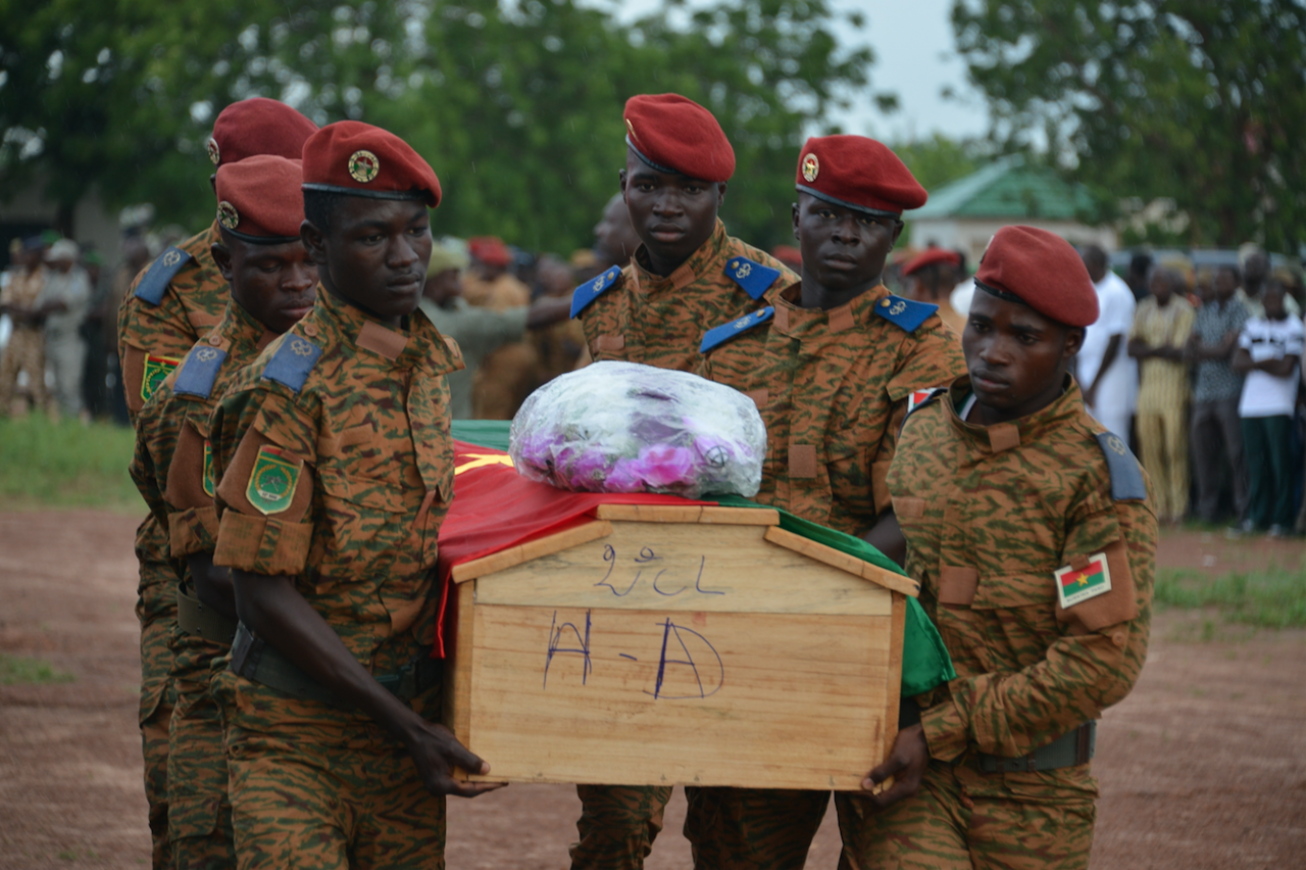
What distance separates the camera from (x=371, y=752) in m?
3.26

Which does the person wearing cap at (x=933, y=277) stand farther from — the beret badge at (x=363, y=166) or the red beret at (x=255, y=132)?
the beret badge at (x=363, y=166)

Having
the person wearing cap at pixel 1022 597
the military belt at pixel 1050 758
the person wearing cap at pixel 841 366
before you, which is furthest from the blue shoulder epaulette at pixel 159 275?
the military belt at pixel 1050 758

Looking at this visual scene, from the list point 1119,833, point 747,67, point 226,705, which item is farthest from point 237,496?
point 747,67

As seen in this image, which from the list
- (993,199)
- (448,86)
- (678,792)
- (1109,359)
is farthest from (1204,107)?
(993,199)

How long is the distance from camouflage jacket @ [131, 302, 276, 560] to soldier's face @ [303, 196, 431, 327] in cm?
53

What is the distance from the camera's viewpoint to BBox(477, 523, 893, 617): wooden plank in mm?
2957

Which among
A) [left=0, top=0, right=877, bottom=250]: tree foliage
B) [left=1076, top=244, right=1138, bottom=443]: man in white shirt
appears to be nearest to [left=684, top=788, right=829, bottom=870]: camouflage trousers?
[left=1076, top=244, right=1138, bottom=443]: man in white shirt

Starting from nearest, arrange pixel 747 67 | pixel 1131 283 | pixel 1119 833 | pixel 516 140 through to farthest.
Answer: pixel 1119 833, pixel 1131 283, pixel 516 140, pixel 747 67

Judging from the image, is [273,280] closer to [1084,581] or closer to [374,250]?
[374,250]

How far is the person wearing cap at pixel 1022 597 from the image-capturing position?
126 inches

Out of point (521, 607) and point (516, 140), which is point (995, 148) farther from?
point (521, 607)

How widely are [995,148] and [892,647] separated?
88.0ft

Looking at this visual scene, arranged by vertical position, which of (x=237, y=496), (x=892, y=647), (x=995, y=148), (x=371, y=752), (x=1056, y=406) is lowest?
(x=371, y=752)

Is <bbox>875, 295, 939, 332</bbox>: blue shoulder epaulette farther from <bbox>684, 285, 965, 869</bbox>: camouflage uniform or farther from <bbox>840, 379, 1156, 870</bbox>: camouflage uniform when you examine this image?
<bbox>840, 379, 1156, 870</bbox>: camouflage uniform
